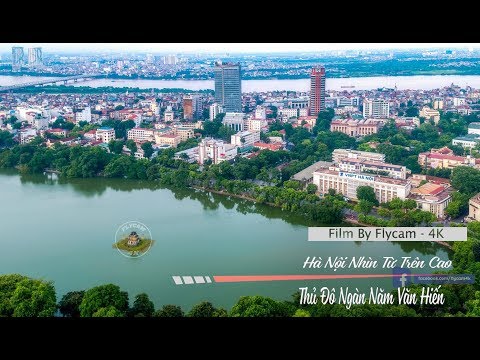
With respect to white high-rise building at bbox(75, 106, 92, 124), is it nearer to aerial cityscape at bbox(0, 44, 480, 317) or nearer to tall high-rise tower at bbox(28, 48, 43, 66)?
aerial cityscape at bbox(0, 44, 480, 317)

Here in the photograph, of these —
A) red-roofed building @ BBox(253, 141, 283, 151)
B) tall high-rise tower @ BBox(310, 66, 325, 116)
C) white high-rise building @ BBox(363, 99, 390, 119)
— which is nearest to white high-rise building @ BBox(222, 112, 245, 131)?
red-roofed building @ BBox(253, 141, 283, 151)

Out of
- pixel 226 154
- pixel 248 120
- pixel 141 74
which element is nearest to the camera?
pixel 141 74

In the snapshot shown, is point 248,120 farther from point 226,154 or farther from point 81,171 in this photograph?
point 81,171

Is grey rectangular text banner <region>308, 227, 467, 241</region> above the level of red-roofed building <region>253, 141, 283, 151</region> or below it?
above

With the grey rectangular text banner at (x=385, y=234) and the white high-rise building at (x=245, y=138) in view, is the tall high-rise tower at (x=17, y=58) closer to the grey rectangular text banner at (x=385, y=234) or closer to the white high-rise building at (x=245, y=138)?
the grey rectangular text banner at (x=385, y=234)

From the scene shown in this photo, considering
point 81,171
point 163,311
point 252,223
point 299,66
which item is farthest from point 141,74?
point 163,311

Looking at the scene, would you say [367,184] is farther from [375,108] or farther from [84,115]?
[84,115]

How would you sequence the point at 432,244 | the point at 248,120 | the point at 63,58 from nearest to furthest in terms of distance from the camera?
the point at 432,244
the point at 63,58
the point at 248,120
